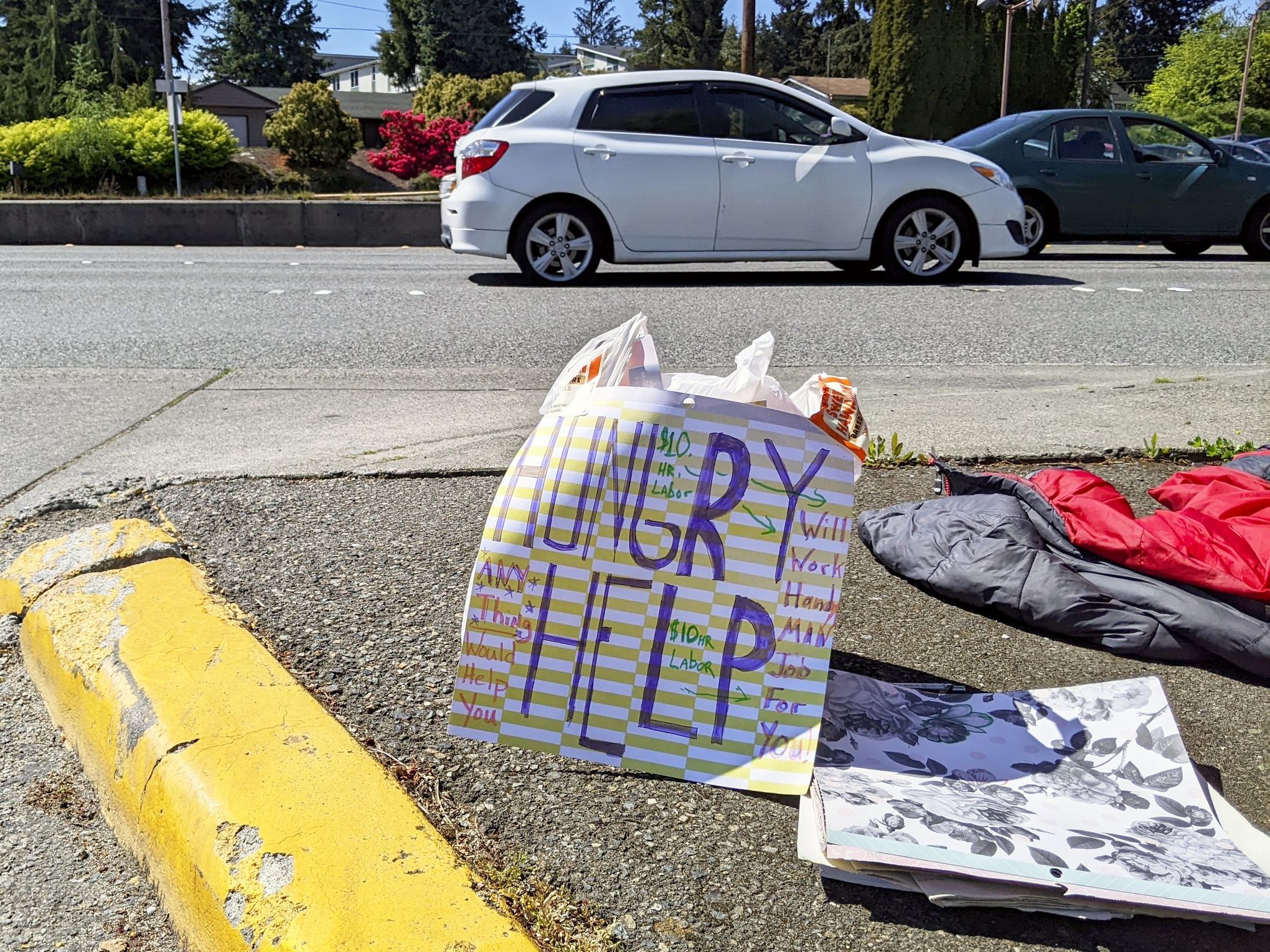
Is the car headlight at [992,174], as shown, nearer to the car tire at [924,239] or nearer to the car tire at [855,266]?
the car tire at [924,239]

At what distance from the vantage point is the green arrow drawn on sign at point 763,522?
1867 millimetres

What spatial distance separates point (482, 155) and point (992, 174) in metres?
4.04

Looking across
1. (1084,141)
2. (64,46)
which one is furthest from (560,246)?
(64,46)

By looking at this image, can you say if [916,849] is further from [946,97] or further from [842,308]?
[946,97]

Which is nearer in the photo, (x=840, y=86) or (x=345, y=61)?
(x=840, y=86)

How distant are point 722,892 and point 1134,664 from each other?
118cm

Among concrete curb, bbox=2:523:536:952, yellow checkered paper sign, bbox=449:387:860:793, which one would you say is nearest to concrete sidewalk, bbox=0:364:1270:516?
concrete curb, bbox=2:523:536:952

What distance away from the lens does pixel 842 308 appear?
749 centimetres

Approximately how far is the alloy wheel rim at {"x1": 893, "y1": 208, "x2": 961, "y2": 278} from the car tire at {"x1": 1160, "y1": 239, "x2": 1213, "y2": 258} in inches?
190

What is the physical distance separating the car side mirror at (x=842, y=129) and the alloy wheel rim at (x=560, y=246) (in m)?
2.08

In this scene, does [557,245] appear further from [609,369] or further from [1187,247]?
[1187,247]

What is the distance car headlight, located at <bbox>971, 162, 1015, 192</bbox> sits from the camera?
29.3ft

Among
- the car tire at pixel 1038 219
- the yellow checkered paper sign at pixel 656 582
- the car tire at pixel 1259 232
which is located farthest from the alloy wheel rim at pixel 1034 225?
the yellow checkered paper sign at pixel 656 582

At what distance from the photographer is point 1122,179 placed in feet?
38.7
